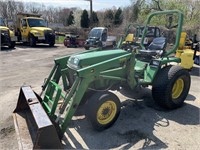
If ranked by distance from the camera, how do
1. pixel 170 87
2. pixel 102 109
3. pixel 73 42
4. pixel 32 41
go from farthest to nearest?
pixel 73 42
pixel 32 41
pixel 170 87
pixel 102 109

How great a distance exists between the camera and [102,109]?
10.6ft

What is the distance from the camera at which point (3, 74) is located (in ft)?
23.6

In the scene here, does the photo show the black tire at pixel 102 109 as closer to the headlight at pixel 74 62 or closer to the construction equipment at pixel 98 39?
the headlight at pixel 74 62

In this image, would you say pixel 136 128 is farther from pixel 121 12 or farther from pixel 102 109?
pixel 121 12

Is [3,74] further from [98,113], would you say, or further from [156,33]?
[156,33]

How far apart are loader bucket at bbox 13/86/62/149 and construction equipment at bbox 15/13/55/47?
38.9ft

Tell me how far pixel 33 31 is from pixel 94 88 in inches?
504

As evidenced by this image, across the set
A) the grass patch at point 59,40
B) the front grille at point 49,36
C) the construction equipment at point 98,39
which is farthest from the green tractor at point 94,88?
the grass patch at point 59,40

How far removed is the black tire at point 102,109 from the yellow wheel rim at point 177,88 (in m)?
1.51

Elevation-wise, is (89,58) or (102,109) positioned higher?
(89,58)

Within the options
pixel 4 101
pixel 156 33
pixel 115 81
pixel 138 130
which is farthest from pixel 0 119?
pixel 156 33

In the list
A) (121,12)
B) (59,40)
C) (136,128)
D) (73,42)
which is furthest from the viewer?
(121,12)

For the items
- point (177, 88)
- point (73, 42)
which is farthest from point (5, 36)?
point (177, 88)

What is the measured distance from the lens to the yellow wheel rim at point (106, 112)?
325 centimetres
